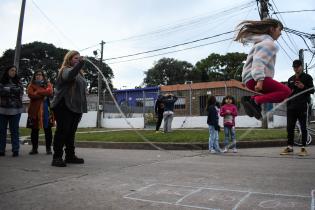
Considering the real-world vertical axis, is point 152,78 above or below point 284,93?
above

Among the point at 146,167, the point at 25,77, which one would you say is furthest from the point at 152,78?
the point at 146,167

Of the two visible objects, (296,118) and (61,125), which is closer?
Result: (61,125)

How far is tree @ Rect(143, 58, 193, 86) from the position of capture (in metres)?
82.2

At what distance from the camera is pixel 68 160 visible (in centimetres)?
716

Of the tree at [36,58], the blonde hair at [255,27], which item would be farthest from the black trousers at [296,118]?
the tree at [36,58]

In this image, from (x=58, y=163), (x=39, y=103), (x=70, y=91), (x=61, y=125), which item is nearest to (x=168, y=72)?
(x=39, y=103)

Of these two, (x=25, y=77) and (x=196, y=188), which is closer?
(x=196, y=188)

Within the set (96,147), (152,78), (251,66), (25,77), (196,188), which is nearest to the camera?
(196,188)

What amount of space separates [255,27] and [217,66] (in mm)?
60875

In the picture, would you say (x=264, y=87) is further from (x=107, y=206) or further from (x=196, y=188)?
(x=107, y=206)

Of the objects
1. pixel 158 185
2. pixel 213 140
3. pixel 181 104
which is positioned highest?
pixel 181 104

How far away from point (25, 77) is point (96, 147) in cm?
4918

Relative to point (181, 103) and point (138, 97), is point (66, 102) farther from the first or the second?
point (181, 103)

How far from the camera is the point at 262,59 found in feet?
15.6
